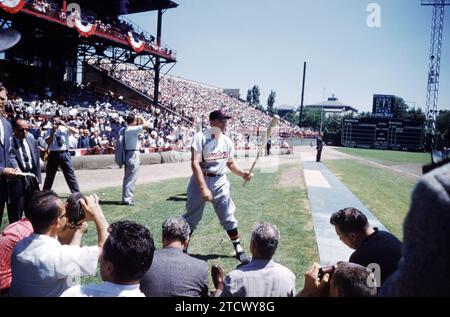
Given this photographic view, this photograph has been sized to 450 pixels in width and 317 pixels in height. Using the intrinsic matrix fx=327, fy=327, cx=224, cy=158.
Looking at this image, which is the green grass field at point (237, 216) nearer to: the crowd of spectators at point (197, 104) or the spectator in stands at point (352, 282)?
the spectator in stands at point (352, 282)

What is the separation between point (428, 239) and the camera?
1.06 meters

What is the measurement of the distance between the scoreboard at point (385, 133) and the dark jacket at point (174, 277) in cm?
4527

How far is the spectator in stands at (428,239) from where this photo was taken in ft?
3.39

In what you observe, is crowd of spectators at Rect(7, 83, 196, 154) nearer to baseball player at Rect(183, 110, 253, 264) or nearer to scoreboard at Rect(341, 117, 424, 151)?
baseball player at Rect(183, 110, 253, 264)

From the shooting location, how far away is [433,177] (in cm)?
106

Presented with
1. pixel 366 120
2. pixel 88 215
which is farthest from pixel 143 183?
pixel 366 120

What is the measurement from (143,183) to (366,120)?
4067cm

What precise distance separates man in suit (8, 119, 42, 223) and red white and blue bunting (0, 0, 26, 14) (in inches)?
626

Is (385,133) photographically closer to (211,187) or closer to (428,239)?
(211,187)

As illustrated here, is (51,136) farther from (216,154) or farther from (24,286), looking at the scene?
(24,286)

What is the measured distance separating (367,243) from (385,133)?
45291 mm

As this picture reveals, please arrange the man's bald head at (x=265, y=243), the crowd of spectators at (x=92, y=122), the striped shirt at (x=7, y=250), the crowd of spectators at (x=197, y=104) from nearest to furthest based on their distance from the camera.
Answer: the man's bald head at (x=265, y=243) → the striped shirt at (x=7, y=250) → the crowd of spectators at (x=92, y=122) → the crowd of spectators at (x=197, y=104)

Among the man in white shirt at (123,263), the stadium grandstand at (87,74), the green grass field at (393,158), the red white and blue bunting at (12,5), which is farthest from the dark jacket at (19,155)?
the green grass field at (393,158)
